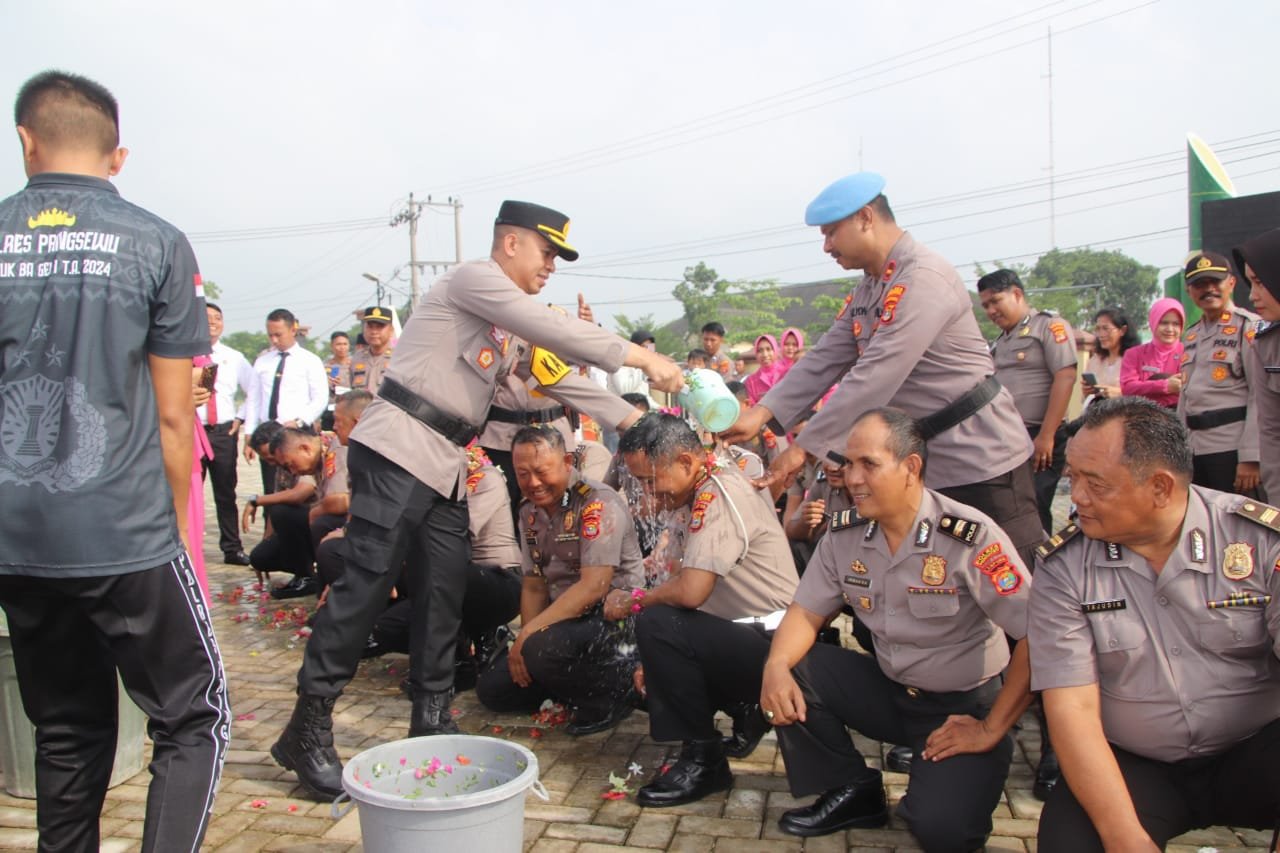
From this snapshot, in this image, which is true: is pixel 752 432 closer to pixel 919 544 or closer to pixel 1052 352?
pixel 919 544

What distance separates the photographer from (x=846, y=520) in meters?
3.21

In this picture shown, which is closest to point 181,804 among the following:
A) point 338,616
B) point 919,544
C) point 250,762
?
point 338,616

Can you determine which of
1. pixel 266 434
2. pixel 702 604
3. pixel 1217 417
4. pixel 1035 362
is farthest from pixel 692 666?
pixel 266 434

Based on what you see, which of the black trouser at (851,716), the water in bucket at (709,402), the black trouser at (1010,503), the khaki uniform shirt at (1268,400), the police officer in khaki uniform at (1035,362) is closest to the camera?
the black trouser at (851,716)

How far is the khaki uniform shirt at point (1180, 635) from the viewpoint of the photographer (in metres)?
2.34

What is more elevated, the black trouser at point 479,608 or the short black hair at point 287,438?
the short black hair at point 287,438

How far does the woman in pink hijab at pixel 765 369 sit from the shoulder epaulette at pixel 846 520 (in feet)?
17.9

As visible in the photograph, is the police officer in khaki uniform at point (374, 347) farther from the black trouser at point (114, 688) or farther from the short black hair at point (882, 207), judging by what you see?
the black trouser at point (114, 688)

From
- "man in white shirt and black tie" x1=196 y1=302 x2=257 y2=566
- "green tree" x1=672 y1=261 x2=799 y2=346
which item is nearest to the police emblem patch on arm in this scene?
"man in white shirt and black tie" x1=196 y1=302 x2=257 y2=566

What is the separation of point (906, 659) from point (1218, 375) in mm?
3335

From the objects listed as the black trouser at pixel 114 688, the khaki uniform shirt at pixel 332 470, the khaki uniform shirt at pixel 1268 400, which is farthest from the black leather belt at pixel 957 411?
the khaki uniform shirt at pixel 332 470

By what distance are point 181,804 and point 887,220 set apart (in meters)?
2.91

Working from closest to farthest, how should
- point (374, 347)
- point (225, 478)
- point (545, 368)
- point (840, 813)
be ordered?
point (840, 813) < point (545, 368) < point (225, 478) < point (374, 347)

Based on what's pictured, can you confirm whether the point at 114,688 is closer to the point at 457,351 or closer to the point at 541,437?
the point at 457,351
